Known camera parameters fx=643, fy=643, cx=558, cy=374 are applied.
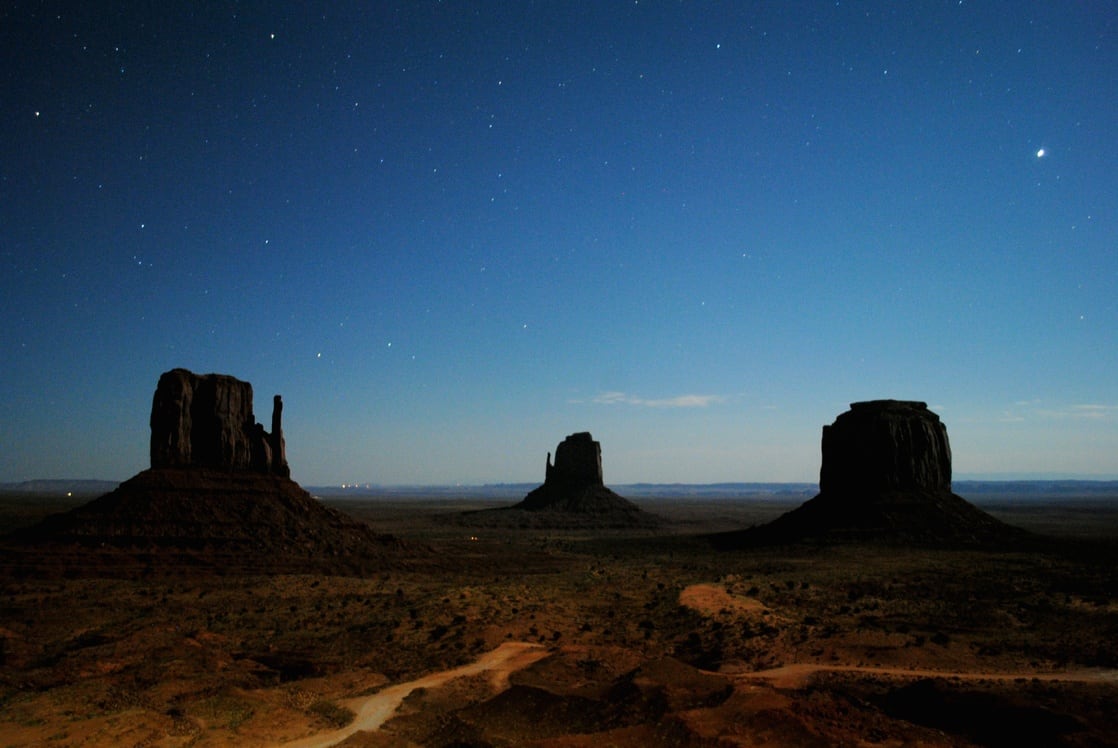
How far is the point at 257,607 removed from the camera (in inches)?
1273

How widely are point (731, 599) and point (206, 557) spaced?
3414cm

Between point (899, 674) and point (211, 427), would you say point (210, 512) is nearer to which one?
point (211, 427)

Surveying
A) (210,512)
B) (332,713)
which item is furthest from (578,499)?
(332,713)

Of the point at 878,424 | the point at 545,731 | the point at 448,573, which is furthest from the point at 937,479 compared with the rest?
the point at 545,731

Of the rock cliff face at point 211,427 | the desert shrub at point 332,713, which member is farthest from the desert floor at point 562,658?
the rock cliff face at point 211,427

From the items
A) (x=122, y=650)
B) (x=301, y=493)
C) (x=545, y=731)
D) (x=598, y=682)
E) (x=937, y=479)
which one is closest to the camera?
(x=545, y=731)

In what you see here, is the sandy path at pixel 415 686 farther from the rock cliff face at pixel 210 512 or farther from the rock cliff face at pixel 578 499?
the rock cliff face at pixel 578 499

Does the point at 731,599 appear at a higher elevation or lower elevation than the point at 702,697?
lower

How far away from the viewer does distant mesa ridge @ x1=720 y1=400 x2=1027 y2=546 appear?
65.3 meters

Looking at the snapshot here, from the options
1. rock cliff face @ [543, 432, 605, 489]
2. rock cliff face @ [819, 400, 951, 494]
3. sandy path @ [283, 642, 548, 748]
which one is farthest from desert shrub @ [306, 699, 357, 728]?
rock cliff face @ [543, 432, 605, 489]

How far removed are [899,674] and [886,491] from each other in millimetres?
56607

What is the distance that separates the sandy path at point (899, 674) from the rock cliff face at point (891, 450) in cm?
5480

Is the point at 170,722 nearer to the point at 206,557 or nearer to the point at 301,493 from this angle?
the point at 206,557

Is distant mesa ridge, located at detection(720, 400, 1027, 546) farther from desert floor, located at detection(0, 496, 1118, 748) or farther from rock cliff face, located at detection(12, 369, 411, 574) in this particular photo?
rock cliff face, located at detection(12, 369, 411, 574)
